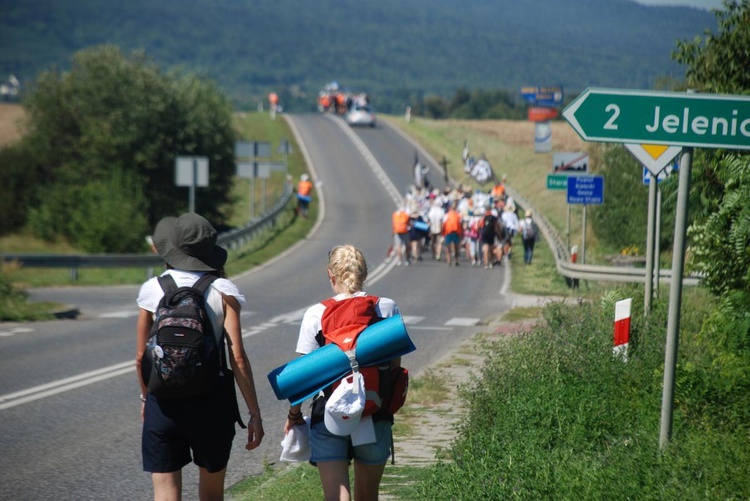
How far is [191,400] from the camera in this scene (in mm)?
5234

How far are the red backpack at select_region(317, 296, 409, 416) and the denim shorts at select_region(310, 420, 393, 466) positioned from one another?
13cm

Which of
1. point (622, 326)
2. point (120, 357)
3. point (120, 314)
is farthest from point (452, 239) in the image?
point (622, 326)

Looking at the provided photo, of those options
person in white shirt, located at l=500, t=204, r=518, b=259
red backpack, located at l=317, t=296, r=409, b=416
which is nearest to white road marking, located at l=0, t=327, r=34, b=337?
red backpack, located at l=317, t=296, r=409, b=416

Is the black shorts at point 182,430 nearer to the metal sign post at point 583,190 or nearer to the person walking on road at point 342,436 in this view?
the person walking on road at point 342,436

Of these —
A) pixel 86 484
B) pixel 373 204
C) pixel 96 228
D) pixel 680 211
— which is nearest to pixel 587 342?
pixel 680 211

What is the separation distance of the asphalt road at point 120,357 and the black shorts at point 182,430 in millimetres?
2388

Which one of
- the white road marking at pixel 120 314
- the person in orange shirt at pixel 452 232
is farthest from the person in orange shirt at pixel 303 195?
the white road marking at pixel 120 314

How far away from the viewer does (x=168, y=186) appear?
51969mm

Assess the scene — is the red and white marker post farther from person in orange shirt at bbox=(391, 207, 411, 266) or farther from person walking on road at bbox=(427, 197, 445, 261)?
person walking on road at bbox=(427, 197, 445, 261)

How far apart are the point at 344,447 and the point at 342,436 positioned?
69 millimetres

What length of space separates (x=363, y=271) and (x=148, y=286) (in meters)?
1.04

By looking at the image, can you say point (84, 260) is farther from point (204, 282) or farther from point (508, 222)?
point (204, 282)

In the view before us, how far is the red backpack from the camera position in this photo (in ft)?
17.4

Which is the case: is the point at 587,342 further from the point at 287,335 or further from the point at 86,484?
the point at 287,335
